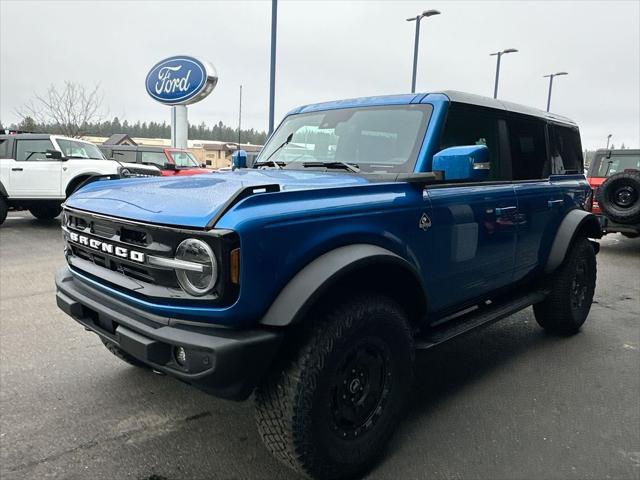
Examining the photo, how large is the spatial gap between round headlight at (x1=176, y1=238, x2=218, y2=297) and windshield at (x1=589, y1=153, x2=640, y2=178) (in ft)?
33.8

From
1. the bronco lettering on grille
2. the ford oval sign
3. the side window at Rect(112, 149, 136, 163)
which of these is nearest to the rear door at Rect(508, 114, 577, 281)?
the bronco lettering on grille

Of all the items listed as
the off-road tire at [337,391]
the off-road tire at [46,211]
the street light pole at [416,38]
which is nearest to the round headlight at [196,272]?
the off-road tire at [337,391]

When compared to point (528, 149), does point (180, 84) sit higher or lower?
higher

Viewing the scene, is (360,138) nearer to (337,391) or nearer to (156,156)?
(337,391)

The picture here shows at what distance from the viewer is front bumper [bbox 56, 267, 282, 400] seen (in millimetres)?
1979

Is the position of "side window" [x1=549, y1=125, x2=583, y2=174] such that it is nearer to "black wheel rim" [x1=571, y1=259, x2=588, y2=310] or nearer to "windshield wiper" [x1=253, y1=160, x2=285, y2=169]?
"black wheel rim" [x1=571, y1=259, x2=588, y2=310]

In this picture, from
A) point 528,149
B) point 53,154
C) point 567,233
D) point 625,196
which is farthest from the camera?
point 53,154

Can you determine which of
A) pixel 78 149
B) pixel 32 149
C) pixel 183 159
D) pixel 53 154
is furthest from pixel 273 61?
pixel 32 149

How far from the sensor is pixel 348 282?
2436mm

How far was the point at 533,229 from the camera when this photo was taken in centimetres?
391

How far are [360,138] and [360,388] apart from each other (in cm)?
164

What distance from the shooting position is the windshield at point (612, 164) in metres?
10.0

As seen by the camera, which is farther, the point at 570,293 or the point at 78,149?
the point at 78,149

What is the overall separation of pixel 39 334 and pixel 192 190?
2.81 meters
